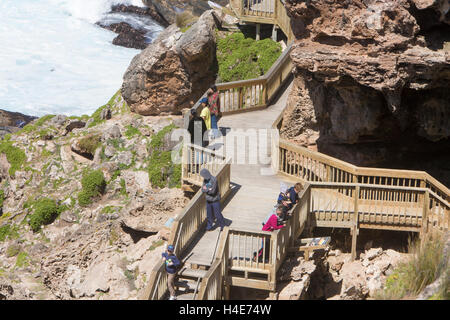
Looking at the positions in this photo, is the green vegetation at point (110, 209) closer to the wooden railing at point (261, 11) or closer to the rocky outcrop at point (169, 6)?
the wooden railing at point (261, 11)

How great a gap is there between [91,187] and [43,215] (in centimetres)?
232

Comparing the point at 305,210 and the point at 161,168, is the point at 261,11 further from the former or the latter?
the point at 305,210

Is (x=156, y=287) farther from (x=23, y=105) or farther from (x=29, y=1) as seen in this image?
(x=29, y=1)

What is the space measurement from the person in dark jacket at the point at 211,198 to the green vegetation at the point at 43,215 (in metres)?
12.6

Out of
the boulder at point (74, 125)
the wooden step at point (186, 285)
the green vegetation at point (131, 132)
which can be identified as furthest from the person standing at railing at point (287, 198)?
the boulder at point (74, 125)

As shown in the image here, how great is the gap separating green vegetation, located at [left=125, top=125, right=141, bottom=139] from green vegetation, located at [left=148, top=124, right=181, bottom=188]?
2.09 metres

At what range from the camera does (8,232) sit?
28.2 metres

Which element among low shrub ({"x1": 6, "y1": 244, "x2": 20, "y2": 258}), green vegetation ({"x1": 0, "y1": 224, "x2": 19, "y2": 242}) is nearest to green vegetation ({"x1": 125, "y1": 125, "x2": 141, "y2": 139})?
green vegetation ({"x1": 0, "y1": 224, "x2": 19, "y2": 242})

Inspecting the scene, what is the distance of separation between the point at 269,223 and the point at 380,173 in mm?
4127

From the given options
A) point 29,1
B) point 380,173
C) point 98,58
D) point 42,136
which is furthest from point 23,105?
point 380,173

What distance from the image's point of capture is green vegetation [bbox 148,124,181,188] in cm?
2605

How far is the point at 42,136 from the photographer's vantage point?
32.5 metres

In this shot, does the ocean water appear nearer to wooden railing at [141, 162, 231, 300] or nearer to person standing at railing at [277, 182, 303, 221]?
wooden railing at [141, 162, 231, 300]

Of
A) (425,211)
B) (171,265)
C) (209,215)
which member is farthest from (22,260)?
(425,211)
